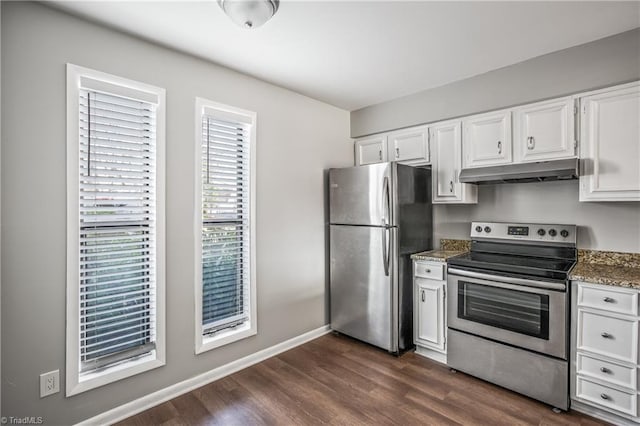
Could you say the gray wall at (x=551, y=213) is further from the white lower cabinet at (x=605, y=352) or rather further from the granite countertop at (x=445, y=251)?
the white lower cabinet at (x=605, y=352)

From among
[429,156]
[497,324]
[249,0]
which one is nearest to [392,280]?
[497,324]

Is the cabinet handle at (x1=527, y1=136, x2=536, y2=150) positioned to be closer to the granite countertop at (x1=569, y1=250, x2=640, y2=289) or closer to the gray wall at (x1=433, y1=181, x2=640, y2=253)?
the gray wall at (x1=433, y1=181, x2=640, y2=253)

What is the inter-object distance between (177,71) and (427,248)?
2.75 m

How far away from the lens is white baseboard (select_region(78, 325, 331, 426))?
2.00m

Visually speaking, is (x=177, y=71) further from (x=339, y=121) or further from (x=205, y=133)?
(x=339, y=121)

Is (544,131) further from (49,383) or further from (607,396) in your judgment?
(49,383)

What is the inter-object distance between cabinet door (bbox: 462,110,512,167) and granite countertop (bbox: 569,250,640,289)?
96 cm

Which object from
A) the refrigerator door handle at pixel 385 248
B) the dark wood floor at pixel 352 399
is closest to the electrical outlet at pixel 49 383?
the dark wood floor at pixel 352 399

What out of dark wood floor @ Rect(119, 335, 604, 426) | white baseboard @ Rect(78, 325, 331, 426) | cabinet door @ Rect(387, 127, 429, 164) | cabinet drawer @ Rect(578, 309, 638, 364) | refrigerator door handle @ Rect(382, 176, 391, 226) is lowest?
dark wood floor @ Rect(119, 335, 604, 426)

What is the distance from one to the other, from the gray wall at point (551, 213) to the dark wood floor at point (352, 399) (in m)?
1.27

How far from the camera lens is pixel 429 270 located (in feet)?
9.37

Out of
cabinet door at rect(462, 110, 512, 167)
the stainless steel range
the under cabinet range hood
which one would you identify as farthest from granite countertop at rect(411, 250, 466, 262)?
cabinet door at rect(462, 110, 512, 167)

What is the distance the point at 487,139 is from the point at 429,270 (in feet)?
4.14

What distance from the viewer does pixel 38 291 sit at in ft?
5.82
